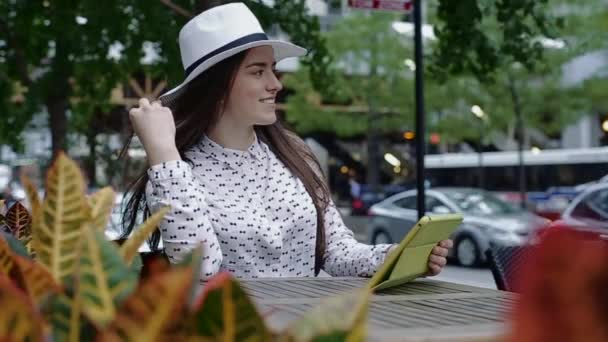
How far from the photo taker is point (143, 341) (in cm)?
90

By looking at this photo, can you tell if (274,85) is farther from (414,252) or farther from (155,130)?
(414,252)

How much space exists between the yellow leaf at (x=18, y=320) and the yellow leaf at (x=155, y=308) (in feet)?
0.25

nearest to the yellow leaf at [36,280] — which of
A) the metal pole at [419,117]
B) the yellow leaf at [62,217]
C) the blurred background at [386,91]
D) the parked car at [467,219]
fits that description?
the yellow leaf at [62,217]

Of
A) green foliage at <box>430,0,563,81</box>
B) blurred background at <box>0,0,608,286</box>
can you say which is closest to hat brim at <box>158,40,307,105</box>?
blurred background at <box>0,0,608,286</box>

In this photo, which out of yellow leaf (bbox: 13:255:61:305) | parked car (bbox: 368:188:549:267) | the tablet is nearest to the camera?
yellow leaf (bbox: 13:255:61:305)

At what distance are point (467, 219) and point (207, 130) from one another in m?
16.0

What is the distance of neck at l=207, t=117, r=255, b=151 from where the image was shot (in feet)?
11.5

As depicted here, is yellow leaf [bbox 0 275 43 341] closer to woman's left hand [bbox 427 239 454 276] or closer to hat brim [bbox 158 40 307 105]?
woman's left hand [bbox 427 239 454 276]

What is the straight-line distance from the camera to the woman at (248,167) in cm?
323

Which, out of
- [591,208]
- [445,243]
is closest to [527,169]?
[591,208]

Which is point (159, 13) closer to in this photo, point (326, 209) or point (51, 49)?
point (51, 49)

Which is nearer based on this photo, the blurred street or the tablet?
the tablet

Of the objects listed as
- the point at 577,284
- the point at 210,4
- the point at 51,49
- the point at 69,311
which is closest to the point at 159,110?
the point at 69,311

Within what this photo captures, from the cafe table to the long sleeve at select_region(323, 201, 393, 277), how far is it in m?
0.67
